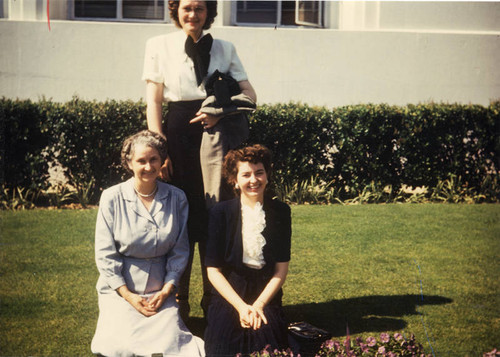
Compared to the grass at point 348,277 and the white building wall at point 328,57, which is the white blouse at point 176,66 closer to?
the grass at point 348,277

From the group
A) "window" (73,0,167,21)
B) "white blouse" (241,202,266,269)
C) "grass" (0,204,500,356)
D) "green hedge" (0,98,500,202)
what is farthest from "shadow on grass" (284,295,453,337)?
"window" (73,0,167,21)

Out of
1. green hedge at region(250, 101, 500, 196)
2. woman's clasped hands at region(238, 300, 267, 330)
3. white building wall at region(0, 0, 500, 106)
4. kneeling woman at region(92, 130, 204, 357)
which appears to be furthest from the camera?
white building wall at region(0, 0, 500, 106)

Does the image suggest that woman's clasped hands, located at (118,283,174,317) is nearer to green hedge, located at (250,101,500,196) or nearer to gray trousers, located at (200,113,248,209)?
gray trousers, located at (200,113,248,209)

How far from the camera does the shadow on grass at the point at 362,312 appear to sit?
3.84 meters

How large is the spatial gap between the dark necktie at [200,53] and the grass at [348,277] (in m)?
1.68

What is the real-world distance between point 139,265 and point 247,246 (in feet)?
2.07

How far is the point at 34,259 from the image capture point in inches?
203

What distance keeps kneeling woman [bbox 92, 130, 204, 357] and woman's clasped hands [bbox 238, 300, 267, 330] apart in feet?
1.10

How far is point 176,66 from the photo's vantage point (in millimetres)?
3420

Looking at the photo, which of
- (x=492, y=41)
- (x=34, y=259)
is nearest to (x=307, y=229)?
(x=34, y=259)

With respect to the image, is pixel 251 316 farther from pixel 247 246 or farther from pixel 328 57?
pixel 328 57

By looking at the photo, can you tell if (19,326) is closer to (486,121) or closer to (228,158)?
(228,158)

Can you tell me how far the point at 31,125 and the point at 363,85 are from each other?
5.17 m

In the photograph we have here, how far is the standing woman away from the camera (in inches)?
133
